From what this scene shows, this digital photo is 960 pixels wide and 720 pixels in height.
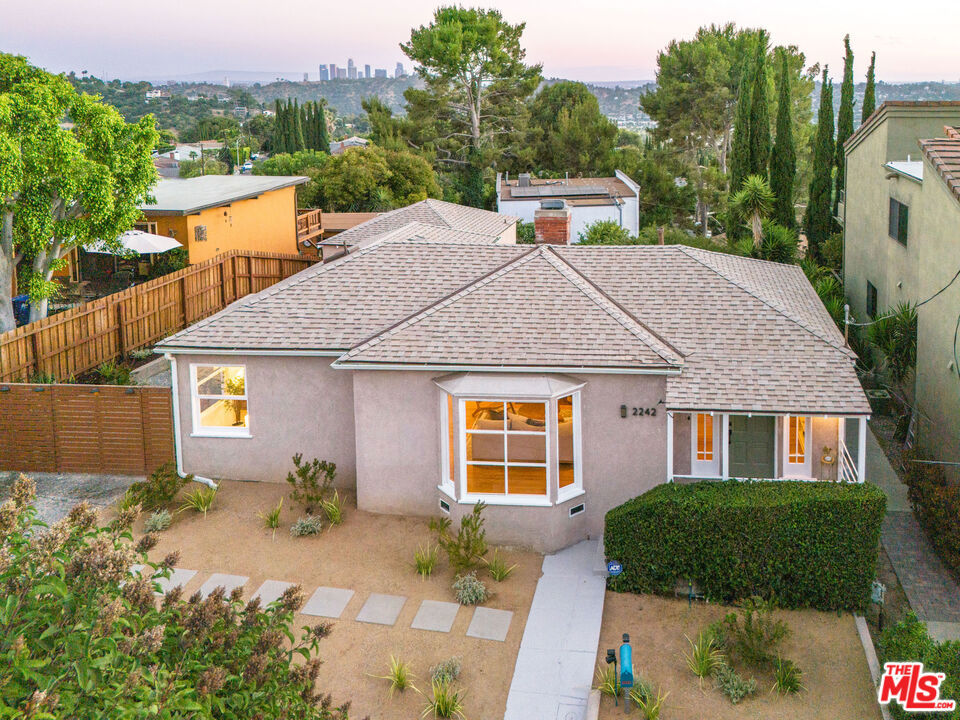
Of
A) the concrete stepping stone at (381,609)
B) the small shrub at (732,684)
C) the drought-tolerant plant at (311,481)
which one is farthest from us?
the drought-tolerant plant at (311,481)

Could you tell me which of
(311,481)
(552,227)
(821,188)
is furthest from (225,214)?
(821,188)

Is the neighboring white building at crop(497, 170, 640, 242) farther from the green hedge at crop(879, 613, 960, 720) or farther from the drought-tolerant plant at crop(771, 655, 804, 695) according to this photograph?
the drought-tolerant plant at crop(771, 655, 804, 695)

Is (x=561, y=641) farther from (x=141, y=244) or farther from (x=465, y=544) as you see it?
(x=141, y=244)

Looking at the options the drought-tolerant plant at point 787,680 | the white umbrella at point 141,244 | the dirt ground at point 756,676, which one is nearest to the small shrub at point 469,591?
the dirt ground at point 756,676

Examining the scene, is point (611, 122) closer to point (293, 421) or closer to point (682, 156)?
point (682, 156)

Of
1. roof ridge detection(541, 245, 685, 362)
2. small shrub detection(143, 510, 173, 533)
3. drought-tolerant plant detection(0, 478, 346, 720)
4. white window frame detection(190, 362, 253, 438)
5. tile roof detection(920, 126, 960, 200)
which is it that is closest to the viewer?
drought-tolerant plant detection(0, 478, 346, 720)

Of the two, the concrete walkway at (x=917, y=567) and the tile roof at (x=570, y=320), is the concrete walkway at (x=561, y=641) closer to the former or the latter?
the tile roof at (x=570, y=320)

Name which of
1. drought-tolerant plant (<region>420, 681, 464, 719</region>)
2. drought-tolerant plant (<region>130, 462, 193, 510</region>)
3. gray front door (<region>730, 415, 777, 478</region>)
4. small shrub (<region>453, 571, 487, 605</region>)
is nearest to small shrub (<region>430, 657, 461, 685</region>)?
drought-tolerant plant (<region>420, 681, 464, 719</region>)
